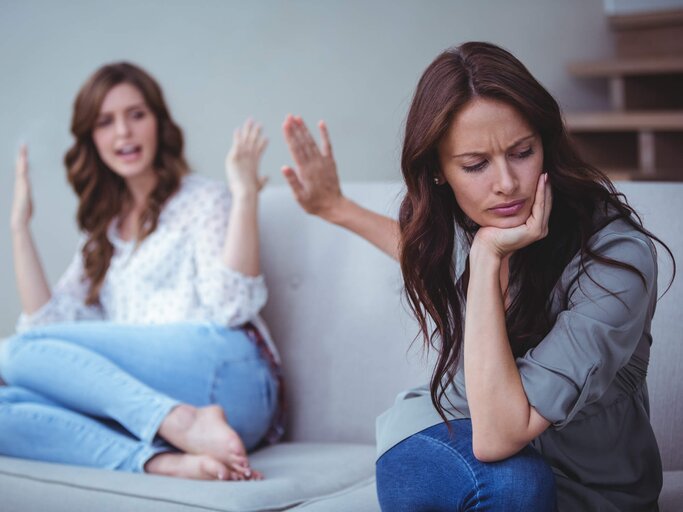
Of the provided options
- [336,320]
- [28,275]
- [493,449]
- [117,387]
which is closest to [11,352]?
[117,387]

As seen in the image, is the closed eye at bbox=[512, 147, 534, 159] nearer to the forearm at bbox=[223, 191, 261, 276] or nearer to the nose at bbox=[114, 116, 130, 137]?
the forearm at bbox=[223, 191, 261, 276]

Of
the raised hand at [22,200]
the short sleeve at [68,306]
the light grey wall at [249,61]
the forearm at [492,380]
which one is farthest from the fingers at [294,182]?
the light grey wall at [249,61]

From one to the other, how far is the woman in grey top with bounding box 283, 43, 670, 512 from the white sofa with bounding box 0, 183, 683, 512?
0.72 feet

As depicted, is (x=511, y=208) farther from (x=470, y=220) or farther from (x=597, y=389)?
(x=597, y=389)

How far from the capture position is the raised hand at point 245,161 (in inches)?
97.4

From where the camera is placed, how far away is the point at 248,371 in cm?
Answer: 239

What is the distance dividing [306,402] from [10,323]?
154 centimetres

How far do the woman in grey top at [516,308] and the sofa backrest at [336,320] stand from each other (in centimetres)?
58

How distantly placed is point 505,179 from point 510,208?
0.05 metres

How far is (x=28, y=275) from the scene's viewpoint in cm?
278

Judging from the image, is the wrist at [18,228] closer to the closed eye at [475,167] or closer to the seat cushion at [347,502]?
the seat cushion at [347,502]

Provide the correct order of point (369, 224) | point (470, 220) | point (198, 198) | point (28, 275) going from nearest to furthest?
1. point (470, 220)
2. point (369, 224)
3. point (198, 198)
4. point (28, 275)

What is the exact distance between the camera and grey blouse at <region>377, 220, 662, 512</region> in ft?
4.49

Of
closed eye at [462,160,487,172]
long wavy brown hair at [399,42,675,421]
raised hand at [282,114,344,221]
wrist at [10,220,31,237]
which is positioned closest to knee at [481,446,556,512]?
long wavy brown hair at [399,42,675,421]
